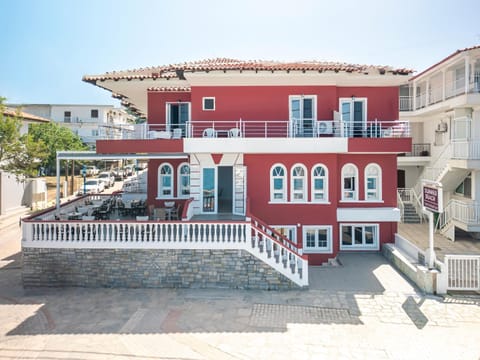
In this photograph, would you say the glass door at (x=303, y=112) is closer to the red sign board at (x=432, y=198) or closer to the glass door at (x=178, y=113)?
the red sign board at (x=432, y=198)

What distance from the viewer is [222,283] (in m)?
11.9

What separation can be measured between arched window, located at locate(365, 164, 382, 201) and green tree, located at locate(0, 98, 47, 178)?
22.7 metres

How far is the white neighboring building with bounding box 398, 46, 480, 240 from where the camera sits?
58.9ft

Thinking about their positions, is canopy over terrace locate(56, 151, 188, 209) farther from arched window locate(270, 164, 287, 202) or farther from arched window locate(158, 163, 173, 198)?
arched window locate(270, 164, 287, 202)

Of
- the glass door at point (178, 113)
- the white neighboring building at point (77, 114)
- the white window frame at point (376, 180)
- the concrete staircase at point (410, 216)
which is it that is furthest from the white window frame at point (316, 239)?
the white neighboring building at point (77, 114)

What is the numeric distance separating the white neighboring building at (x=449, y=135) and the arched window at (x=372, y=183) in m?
5.81

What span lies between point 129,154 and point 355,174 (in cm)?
1069

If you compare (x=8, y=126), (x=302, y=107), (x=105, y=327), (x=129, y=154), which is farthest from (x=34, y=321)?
(x=8, y=126)

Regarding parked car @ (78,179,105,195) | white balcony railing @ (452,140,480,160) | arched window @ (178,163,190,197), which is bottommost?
parked car @ (78,179,105,195)

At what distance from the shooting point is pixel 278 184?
15.0 meters

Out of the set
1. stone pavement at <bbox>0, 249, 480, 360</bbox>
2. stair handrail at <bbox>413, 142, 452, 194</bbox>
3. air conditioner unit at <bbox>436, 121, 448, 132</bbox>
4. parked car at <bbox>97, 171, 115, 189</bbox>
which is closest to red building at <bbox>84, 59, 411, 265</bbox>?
stone pavement at <bbox>0, 249, 480, 360</bbox>

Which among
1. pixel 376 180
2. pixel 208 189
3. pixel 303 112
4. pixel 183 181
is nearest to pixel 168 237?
pixel 208 189

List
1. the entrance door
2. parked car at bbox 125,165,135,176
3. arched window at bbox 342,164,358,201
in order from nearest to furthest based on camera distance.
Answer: arched window at bbox 342,164,358,201 → the entrance door → parked car at bbox 125,165,135,176

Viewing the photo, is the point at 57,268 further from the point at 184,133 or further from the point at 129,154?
the point at 184,133
